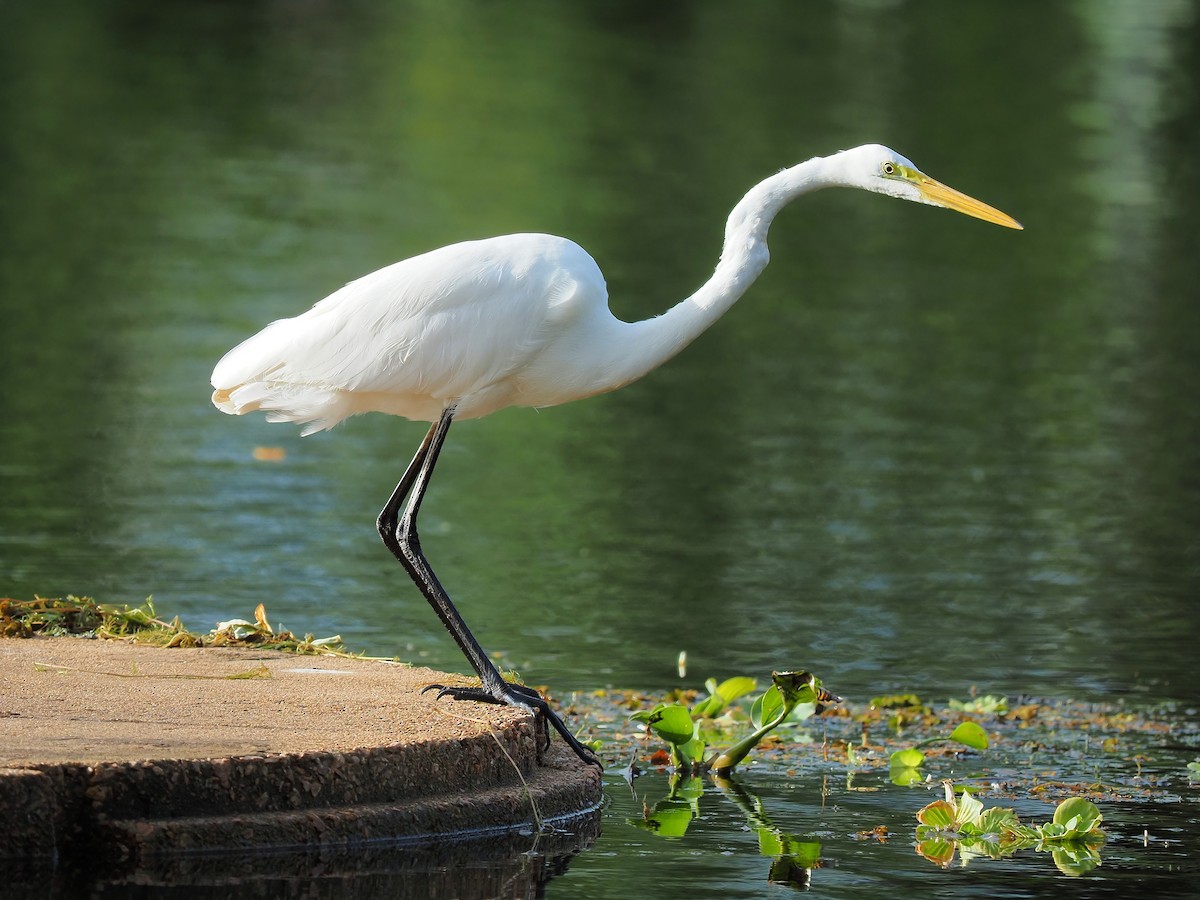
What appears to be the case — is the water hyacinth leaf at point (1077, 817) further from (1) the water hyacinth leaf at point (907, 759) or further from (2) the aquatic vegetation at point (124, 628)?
(2) the aquatic vegetation at point (124, 628)

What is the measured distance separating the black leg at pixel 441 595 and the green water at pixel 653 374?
522 mm

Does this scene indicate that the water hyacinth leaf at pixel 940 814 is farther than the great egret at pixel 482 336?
No

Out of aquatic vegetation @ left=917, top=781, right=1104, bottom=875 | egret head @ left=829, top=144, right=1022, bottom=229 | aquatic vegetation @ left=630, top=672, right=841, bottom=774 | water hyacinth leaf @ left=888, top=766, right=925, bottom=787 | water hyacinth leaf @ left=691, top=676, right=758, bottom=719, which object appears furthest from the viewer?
water hyacinth leaf @ left=691, top=676, right=758, bottom=719

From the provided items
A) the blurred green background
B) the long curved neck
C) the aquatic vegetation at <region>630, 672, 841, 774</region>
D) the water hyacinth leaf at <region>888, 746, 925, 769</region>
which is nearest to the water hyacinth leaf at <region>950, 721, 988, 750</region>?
the water hyacinth leaf at <region>888, 746, 925, 769</region>

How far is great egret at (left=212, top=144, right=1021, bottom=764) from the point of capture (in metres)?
6.95

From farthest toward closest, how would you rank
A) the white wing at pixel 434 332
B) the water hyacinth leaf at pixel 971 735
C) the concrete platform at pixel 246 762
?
the water hyacinth leaf at pixel 971 735 → the white wing at pixel 434 332 → the concrete platform at pixel 246 762

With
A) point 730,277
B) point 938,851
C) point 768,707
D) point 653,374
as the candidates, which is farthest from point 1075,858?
point 653,374

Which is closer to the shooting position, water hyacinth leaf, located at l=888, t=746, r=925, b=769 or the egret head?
the egret head

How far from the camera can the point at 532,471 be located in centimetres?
1306

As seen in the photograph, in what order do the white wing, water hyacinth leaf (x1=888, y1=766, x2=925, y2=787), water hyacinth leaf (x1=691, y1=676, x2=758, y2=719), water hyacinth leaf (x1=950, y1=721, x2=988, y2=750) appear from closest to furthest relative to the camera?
the white wing < water hyacinth leaf (x1=888, y1=766, x2=925, y2=787) < water hyacinth leaf (x1=950, y1=721, x2=988, y2=750) < water hyacinth leaf (x1=691, y1=676, x2=758, y2=719)

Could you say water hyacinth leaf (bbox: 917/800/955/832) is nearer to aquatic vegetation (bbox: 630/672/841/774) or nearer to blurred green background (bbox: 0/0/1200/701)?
aquatic vegetation (bbox: 630/672/841/774)

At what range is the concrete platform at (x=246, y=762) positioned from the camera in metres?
5.73

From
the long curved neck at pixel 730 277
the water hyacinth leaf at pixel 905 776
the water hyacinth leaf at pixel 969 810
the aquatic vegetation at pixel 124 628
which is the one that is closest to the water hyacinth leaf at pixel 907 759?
the water hyacinth leaf at pixel 905 776

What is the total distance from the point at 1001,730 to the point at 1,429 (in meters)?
7.40
